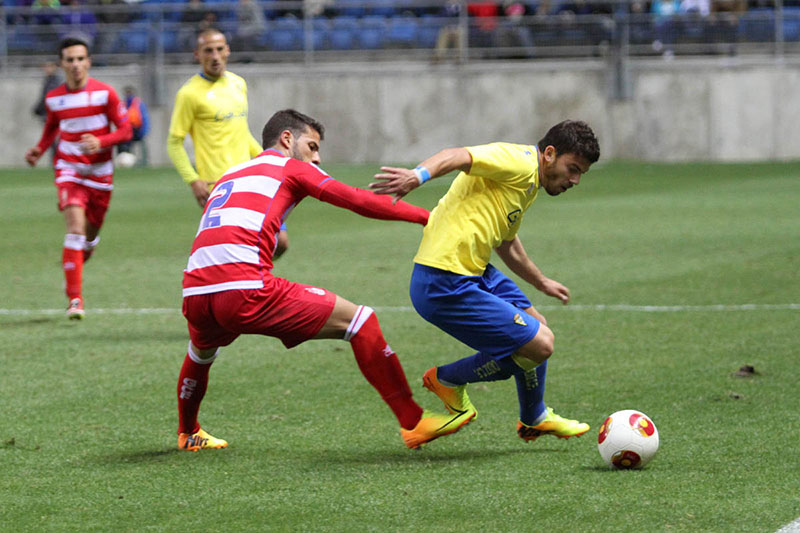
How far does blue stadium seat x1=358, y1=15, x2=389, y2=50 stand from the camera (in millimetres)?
26234

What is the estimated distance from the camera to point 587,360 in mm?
7348

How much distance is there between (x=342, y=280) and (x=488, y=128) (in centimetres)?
1620

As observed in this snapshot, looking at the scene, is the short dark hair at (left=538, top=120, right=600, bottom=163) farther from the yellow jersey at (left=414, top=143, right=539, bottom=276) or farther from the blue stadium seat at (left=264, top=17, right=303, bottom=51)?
the blue stadium seat at (left=264, top=17, right=303, bottom=51)

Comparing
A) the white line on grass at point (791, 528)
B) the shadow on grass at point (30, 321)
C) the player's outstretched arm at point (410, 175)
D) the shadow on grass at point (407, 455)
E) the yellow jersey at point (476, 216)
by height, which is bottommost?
the shadow on grass at point (30, 321)

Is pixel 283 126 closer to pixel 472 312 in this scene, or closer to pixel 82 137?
pixel 472 312

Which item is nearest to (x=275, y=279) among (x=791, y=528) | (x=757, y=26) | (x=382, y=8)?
(x=791, y=528)

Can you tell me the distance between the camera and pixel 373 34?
2631 centimetres

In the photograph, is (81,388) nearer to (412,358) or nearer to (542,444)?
(412,358)

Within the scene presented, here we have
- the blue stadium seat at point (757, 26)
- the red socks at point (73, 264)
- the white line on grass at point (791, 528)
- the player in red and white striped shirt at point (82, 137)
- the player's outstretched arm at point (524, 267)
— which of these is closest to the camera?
the white line on grass at point (791, 528)

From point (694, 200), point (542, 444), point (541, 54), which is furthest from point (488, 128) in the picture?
point (542, 444)

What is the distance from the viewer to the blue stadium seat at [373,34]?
86.1ft

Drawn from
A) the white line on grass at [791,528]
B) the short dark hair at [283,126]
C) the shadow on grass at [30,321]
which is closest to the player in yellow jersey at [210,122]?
the shadow on grass at [30,321]

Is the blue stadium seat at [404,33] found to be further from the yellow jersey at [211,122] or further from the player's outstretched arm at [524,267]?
the player's outstretched arm at [524,267]

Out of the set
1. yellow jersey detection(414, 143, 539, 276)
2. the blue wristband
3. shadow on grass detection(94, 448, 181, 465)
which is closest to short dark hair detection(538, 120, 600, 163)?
yellow jersey detection(414, 143, 539, 276)
